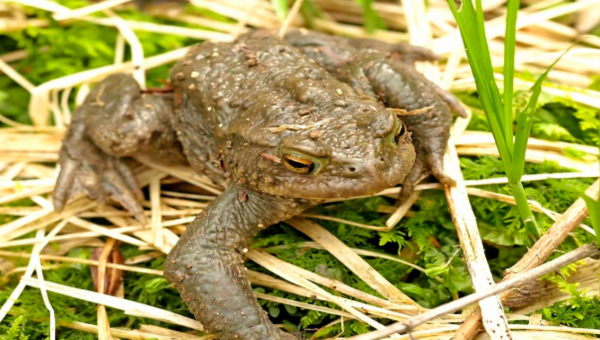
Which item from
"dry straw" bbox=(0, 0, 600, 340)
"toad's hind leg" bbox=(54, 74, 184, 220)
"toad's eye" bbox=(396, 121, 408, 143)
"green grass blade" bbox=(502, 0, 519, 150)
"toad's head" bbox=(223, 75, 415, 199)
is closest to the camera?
"green grass blade" bbox=(502, 0, 519, 150)

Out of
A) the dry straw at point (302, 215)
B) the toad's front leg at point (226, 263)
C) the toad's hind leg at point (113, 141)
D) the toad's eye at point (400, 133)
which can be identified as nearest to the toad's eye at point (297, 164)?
the toad's front leg at point (226, 263)

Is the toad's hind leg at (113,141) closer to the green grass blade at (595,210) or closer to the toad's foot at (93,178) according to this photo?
the toad's foot at (93,178)

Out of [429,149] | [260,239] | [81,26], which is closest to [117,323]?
[260,239]

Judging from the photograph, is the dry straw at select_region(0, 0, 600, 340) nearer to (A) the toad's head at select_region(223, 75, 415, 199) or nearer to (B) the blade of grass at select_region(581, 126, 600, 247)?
(B) the blade of grass at select_region(581, 126, 600, 247)

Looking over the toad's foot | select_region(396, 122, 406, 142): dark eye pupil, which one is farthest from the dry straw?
select_region(396, 122, 406, 142): dark eye pupil

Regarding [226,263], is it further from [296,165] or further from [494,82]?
[494,82]

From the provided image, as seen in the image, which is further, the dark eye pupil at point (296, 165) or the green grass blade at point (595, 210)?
the dark eye pupil at point (296, 165)

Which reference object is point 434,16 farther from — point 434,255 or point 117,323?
point 117,323
